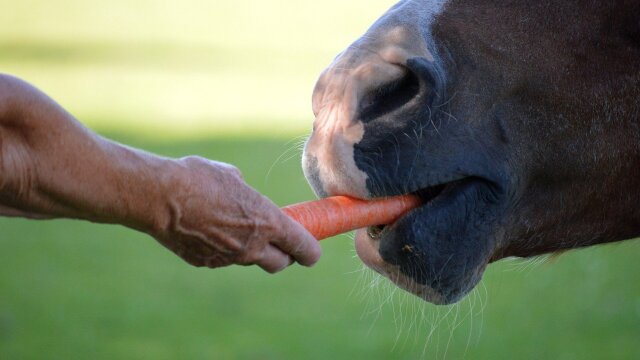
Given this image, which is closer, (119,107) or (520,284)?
(520,284)

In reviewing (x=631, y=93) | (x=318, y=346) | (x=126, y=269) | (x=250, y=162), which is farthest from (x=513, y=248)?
(x=250, y=162)

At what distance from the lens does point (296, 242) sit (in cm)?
247

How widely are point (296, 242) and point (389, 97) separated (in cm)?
53

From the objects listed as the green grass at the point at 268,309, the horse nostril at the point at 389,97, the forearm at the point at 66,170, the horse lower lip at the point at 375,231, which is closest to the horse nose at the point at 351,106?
the horse nostril at the point at 389,97

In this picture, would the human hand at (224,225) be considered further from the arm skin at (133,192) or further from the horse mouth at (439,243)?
the horse mouth at (439,243)

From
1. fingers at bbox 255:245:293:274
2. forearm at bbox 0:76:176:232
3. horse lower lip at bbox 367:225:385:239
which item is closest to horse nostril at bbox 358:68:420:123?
horse lower lip at bbox 367:225:385:239

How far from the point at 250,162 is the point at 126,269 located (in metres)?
2.59

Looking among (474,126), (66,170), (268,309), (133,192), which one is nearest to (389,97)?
(474,126)

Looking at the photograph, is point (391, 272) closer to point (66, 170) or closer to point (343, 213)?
point (343, 213)

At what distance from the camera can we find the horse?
8.83 ft

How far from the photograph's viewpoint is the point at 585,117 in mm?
2932

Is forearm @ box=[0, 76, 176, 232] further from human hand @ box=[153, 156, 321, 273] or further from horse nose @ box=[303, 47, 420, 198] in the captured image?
horse nose @ box=[303, 47, 420, 198]

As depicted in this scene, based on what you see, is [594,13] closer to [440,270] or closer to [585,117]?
[585,117]

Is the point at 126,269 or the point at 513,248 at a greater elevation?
the point at 513,248
